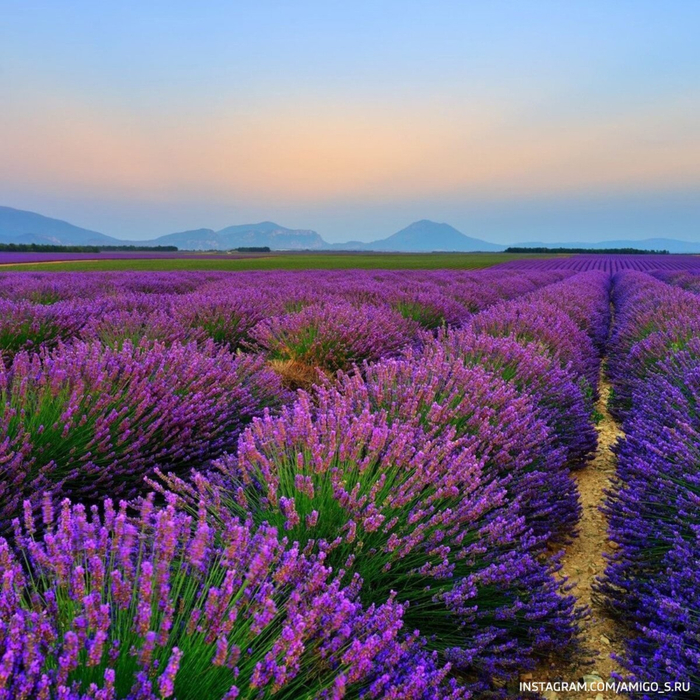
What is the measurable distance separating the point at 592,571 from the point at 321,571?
1.73 m

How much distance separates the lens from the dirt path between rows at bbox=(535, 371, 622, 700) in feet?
5.50

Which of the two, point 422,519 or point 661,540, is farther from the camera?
point 661,540

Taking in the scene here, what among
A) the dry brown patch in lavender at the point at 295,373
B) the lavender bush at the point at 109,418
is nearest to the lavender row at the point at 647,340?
the dry brown patch in lavender at the point at 295,373

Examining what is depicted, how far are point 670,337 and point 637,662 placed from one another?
3.67 metres

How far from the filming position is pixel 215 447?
273 cm

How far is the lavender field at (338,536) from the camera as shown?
0.95 meters

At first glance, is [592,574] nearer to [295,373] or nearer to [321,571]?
[321,571]

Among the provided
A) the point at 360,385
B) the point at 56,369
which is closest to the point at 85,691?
the point at 360,385

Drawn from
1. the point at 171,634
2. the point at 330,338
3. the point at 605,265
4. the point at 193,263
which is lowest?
the point at 171,634

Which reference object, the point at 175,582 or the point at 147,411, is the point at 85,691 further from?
the point at 147,411

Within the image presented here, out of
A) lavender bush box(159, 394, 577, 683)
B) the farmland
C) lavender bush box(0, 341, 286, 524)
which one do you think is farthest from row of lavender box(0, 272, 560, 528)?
the farmland

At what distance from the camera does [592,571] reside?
7.50 ft

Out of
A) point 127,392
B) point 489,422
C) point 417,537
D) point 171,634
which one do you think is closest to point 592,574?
point 489,422

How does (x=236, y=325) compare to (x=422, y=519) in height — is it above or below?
above
